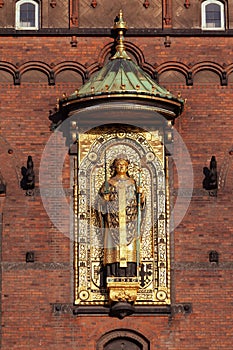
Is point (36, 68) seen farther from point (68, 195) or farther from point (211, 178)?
point (211, 178)

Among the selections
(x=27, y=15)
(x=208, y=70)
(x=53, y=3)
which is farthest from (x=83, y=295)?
(x=53, y=3)

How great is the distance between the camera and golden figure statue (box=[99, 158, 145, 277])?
992 inches

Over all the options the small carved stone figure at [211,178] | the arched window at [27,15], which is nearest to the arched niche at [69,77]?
the arched window at [27,15]

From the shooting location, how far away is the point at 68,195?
2591 cm

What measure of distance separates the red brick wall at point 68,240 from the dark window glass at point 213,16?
37 centimetres

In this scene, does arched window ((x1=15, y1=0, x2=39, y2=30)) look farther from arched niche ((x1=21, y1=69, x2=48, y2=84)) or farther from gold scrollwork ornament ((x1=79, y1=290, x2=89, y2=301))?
gold scrollwork ornament ((x1=79, y1=290, x2=89, y2=301))

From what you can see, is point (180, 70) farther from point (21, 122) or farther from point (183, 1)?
point (21, 122)

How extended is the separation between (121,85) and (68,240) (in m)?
2.94

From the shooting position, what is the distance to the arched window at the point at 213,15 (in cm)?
2695

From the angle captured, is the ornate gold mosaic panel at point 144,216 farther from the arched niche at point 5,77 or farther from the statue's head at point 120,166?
the arched niche at point 5,77

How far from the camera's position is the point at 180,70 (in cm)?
2666

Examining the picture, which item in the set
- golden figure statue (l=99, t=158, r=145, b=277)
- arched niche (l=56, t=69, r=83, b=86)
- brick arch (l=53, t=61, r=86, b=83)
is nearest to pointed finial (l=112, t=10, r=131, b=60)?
brick arch (l=53, t=61, r=86, b=83)

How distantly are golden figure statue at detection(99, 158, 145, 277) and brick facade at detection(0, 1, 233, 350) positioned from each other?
2.42ft

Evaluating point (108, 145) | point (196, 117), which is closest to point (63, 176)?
point (108, 145)
